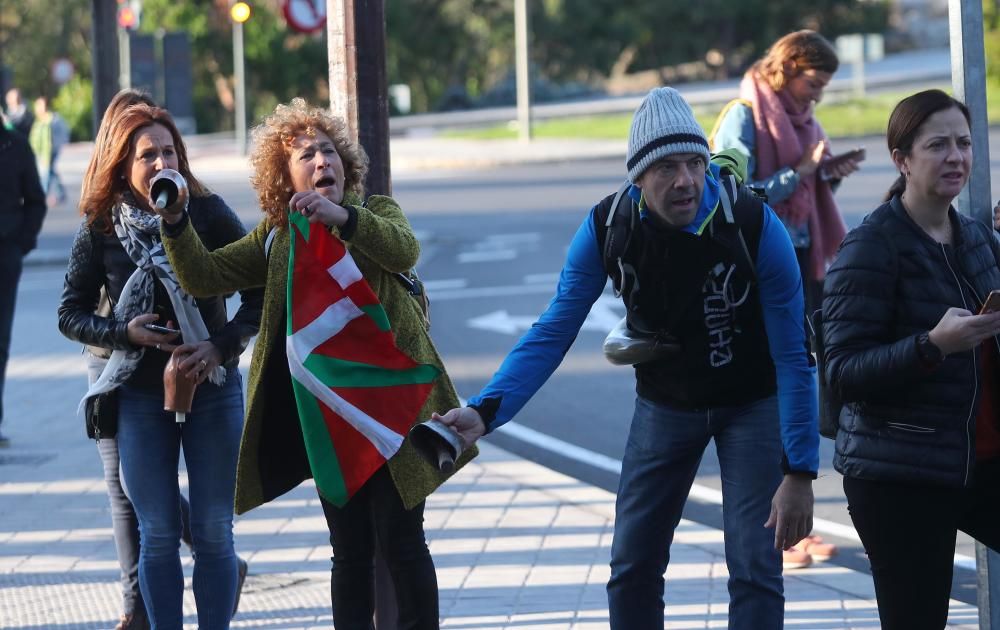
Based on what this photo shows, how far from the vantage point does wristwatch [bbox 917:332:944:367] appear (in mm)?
3631

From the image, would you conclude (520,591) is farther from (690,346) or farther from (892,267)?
(892,267)

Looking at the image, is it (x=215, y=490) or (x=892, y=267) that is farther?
(x=215, y=490)

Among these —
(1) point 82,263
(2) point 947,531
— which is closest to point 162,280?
(1) point 82,263

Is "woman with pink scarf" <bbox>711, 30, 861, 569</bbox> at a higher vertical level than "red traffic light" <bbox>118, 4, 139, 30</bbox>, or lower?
lower

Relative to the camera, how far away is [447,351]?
12.0 metres

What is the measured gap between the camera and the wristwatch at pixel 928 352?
11.9 ft

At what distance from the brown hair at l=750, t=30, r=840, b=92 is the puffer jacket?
8.11 feet

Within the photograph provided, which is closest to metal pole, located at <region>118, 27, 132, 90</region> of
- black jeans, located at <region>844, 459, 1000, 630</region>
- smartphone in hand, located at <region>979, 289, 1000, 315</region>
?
black jeans, located at <region>844, 459, 1000, 630</region>

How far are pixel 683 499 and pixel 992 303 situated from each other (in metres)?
1.13

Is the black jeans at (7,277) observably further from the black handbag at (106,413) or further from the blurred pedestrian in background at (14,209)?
the black handbag at (106,413)

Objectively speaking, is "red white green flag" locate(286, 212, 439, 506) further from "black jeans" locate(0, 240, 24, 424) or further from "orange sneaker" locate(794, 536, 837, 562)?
"black jeans" locate(0, 240, 24, 424)

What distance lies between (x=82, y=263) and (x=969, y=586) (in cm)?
365

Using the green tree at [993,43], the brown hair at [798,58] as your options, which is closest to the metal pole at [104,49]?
the brown hair at [798,58]

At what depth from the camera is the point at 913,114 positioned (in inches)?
154
